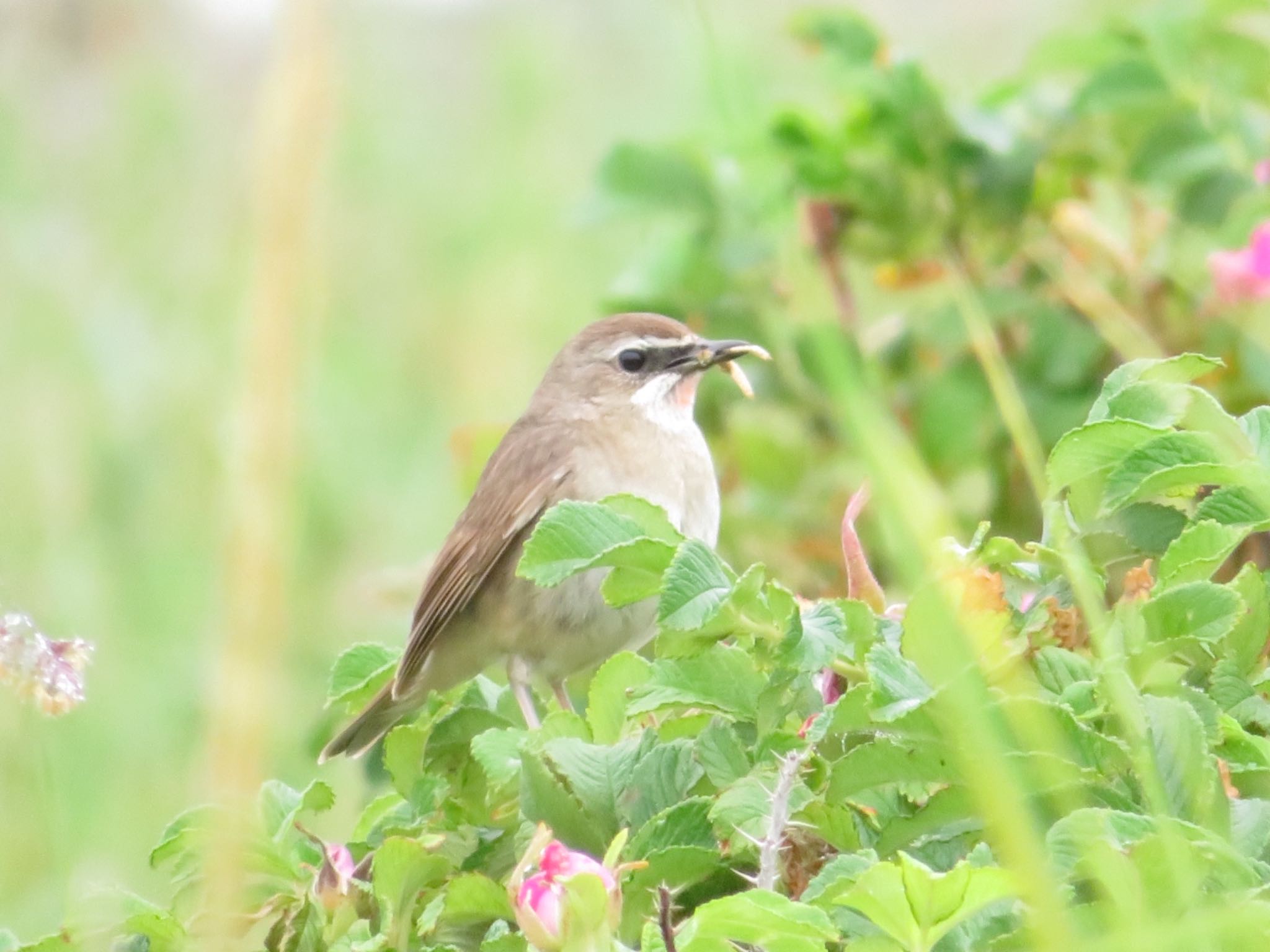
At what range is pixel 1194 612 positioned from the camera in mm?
1959

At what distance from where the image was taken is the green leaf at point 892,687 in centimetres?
187

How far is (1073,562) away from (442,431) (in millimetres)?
6077

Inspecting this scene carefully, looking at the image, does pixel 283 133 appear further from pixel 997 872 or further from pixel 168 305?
pixel 168 305

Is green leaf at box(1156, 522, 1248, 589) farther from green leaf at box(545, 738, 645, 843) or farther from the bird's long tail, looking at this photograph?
the bird's long tail

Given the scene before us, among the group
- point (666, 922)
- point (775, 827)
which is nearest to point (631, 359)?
point (775, 827)

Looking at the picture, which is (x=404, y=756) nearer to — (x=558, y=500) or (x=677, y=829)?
(x=677, y=829)

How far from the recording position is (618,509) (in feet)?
7.11

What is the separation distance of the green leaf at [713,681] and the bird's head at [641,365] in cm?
240

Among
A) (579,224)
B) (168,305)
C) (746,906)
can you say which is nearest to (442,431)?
(168,305)

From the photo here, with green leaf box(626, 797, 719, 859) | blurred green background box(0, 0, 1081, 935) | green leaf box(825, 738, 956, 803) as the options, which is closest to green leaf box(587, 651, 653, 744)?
green leaf box(626, 797, 719, 859)

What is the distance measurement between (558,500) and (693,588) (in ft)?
6.87

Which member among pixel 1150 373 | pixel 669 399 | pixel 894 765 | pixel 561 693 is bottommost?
pixel 561 693

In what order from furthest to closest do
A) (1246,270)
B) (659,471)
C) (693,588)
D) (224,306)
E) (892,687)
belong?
(224,306), (659,471), (1246,270), (693,588), (892,687)

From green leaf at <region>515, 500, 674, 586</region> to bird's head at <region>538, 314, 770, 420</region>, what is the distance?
235 centimetres
